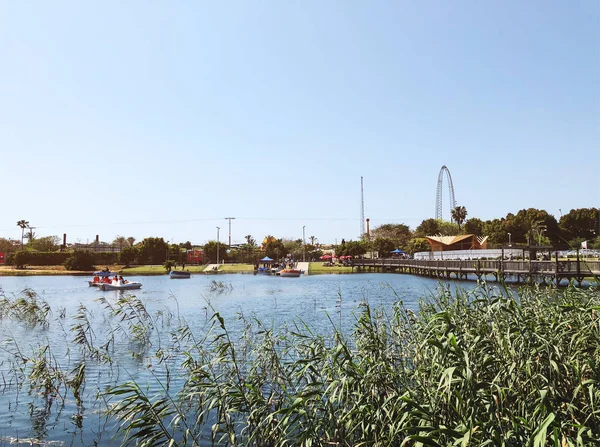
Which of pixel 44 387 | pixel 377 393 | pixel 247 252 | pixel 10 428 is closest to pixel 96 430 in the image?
pixel 10 428

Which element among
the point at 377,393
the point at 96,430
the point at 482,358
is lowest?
the point at 96,430

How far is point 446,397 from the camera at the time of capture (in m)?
6.32

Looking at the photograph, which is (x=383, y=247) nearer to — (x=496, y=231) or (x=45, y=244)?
(x=496, y=231)

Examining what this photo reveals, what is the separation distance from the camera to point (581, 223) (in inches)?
4719

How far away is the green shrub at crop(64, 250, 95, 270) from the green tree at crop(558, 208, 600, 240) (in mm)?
109066

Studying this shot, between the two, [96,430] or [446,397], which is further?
[96,430]

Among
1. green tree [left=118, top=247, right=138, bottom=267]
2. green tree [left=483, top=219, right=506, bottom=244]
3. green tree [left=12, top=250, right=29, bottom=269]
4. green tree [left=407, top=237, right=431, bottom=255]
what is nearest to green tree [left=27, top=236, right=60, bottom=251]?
green tree [left=12, top=250, right=29, bottom=269]

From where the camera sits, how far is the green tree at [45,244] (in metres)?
136

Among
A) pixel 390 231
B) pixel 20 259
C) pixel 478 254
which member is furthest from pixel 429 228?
pixel 20 259

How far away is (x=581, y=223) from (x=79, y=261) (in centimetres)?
11786

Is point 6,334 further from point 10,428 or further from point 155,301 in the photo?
point 155,301

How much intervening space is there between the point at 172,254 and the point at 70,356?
102m

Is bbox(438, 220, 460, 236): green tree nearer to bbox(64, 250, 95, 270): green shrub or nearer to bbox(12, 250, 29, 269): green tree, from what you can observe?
bbox(64, 250, 95, 270): green shrub

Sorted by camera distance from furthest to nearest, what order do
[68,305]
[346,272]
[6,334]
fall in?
1. [346,272]
2. [68,305]
3. [6,334]
